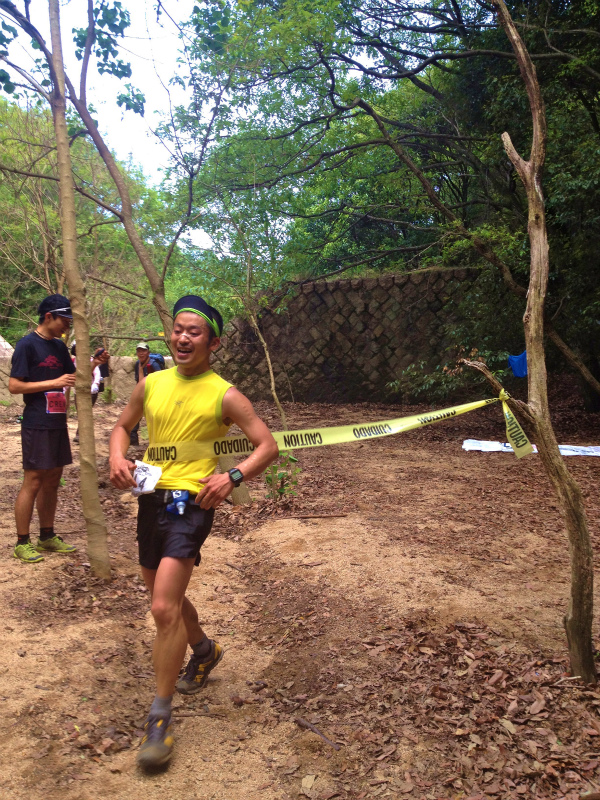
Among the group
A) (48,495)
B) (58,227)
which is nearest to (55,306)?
(48,495)

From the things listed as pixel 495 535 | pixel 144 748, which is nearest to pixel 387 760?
pixel 144 748

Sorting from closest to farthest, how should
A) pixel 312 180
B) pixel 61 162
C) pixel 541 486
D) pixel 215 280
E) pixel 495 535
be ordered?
pixel 61 162
pixel 495 535
pixel 541 486
pixel 215 280
pixel 312 180

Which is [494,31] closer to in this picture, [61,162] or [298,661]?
[61,162]

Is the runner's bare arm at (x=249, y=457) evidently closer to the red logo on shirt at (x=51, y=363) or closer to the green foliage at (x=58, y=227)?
the red logo on shirt at (x=51, y=363)

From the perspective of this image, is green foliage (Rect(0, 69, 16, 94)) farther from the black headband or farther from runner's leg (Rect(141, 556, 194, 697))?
runner's leg (Rect(141, 556, 194, 697))

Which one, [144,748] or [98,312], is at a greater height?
[98,312]

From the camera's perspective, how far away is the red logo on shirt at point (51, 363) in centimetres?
487

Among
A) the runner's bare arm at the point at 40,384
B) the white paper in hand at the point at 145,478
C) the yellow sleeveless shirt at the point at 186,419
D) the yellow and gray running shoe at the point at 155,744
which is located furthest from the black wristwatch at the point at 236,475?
the runner's bare arm at the point at 40,384

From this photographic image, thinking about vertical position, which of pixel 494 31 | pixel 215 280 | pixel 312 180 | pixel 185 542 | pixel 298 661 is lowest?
pixel 298 661

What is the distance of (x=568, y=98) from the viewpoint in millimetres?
8906

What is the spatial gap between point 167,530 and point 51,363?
8.47 ft

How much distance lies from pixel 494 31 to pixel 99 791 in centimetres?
1118

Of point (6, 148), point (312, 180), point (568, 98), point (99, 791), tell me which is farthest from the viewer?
point (312, 180)

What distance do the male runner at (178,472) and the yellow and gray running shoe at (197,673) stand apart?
34cm
